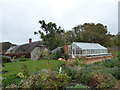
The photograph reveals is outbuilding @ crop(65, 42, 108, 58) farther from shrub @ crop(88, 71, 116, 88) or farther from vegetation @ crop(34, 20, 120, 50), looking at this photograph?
shrub @ crop(88, 71, 116, 88)

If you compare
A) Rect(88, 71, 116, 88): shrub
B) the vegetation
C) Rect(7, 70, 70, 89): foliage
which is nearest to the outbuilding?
the vegetation

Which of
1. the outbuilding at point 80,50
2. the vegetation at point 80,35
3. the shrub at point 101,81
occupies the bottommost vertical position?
the shrub at point 101,81

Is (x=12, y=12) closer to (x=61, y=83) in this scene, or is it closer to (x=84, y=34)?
A: (x=61, y=83)

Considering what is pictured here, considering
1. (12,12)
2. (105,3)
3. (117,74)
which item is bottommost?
(117,74)

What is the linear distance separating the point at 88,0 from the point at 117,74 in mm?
6495

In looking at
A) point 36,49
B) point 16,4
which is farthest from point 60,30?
point 16,4

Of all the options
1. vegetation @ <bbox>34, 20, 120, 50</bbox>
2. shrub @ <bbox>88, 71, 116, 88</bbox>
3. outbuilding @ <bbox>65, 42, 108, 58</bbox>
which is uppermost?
vegetation @ <bbox>34, 20, 120, 50</bbox>

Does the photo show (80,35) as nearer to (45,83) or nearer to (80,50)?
(80,50)

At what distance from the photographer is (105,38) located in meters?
32.4

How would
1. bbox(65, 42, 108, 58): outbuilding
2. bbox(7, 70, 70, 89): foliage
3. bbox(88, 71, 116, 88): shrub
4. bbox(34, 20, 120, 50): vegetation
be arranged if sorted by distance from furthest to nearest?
bbox(34, 20, 120, 50): vegetation → bbox(65, 42, 108, 58): outbuilding → bbox(88, 71, 116, 88): shrub → bbox(7, 70, 70, 89): foliage

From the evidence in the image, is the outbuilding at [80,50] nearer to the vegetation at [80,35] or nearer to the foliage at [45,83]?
the vegetation at [80,35]

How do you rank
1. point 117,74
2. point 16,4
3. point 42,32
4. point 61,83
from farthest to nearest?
point 42,32 → point 16,4 → point 117,74 → point 61,83

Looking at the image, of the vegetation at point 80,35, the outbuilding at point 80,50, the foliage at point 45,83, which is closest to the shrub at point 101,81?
the foliage at point 45,83

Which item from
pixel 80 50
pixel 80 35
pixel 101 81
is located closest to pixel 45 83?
pixel 101 81
